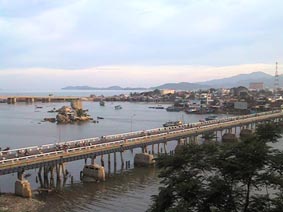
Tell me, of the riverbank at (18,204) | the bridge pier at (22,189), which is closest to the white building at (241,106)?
the bridge pier at (22,189)

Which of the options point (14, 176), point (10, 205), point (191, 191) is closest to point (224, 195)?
point (191, 191)

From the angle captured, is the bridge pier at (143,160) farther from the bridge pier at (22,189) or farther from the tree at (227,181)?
the tree at (227,181)

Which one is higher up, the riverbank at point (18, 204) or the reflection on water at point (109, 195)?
the riverbank at point (18, 204)

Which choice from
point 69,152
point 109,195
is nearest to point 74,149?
point 69,152

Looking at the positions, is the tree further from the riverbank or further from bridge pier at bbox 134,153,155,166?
bridge pier at bbox 134,153,155,166

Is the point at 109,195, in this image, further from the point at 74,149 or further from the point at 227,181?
the point at 227,181
